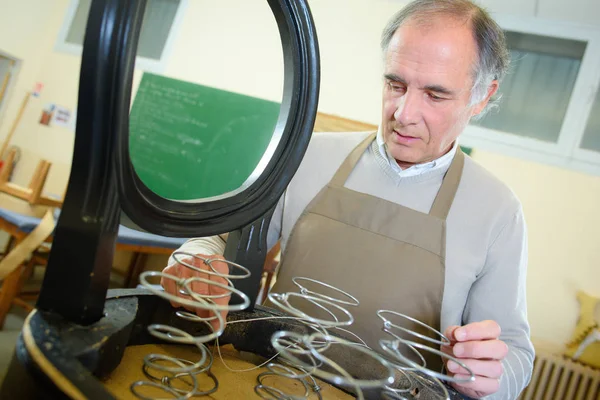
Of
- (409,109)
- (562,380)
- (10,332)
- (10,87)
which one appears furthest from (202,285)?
(10,87)

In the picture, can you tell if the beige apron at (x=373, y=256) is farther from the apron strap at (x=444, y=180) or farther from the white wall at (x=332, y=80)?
the white wall at (x=332, y=80)

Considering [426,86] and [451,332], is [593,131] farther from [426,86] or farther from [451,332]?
[451,332]

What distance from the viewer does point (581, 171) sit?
336 cm

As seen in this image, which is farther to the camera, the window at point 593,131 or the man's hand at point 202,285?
the window at point 593,131

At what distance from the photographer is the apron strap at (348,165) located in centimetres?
128

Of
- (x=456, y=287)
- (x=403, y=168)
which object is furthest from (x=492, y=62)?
(x=456, y=287)

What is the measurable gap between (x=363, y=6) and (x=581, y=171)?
2.20m

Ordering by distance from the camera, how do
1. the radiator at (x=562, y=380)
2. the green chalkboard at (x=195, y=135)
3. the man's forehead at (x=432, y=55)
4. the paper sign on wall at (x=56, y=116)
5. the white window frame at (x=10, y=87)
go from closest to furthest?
the man's forehead at (x=432, y=55) → the radiator at (x=562, y=380) → the green chalkboard at (x=195, y=135) → the paper sign on wall at (x=56, y=116) → the white window frame at (x=10, y=87)

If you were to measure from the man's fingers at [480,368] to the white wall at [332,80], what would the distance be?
299cm

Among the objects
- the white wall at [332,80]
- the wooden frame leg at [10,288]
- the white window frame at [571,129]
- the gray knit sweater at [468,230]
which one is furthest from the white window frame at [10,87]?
the gray knit sweater at [468,230]

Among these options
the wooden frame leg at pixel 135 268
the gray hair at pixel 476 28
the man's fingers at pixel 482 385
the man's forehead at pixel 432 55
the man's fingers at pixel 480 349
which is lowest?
the wooden frame leg at pixel 135 268

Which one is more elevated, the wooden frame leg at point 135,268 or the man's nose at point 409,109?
the man's nose at point 409,109

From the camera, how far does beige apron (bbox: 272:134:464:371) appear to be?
108 cm

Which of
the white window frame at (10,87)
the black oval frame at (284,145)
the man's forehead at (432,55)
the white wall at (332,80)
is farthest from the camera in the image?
the white window frame at (10,87)
